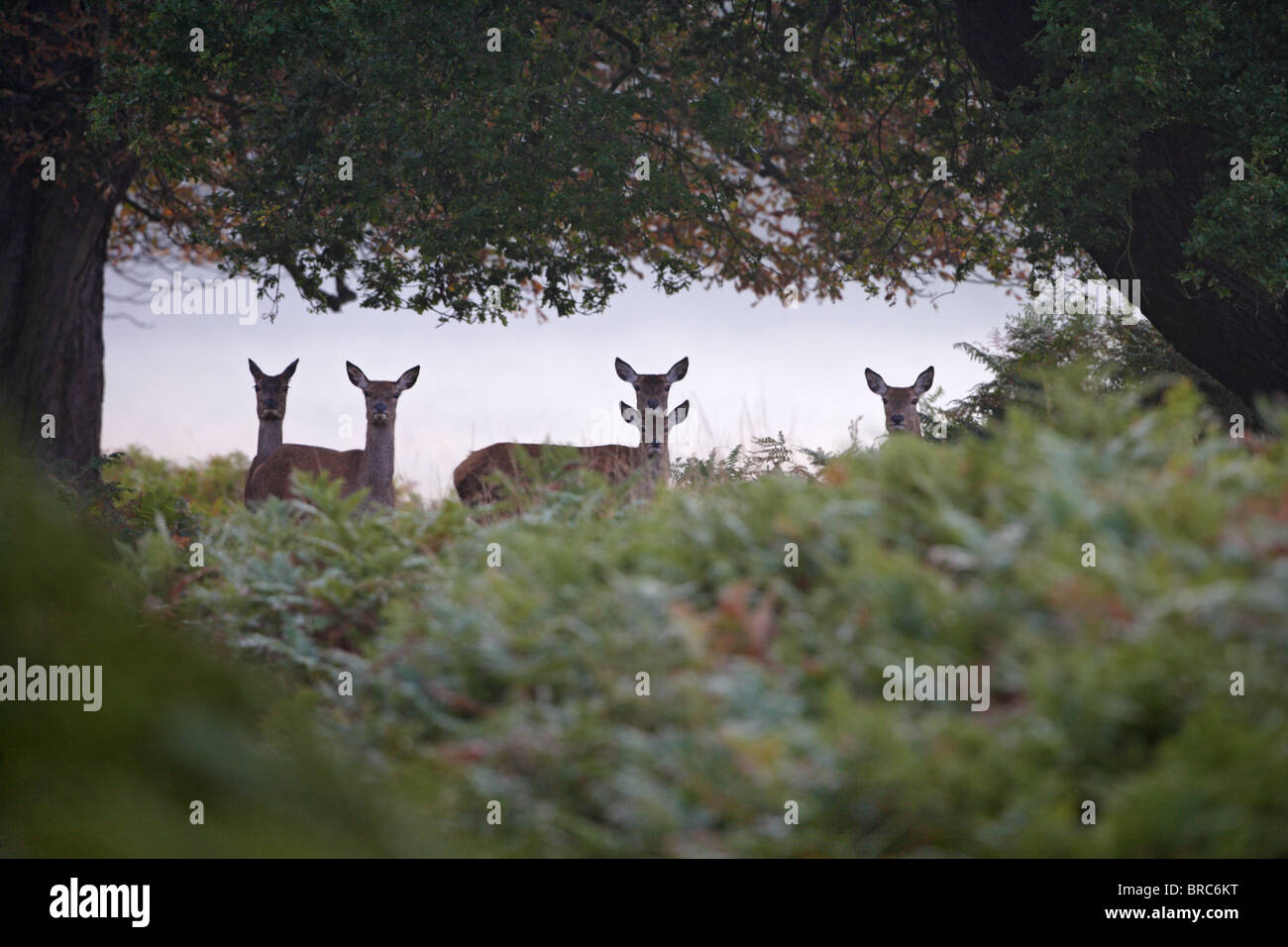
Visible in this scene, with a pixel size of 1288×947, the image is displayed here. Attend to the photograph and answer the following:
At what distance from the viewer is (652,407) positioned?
14.2m

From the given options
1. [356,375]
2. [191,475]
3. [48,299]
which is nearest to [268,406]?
[356,375]

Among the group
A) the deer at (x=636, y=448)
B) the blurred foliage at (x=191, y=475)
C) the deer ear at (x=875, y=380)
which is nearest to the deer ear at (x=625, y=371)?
the deer at (x=636, y=448)

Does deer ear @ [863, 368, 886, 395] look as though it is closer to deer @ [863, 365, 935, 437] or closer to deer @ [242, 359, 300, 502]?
deer @ [863, 365, 935, 437]

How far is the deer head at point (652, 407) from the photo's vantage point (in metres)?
14.0

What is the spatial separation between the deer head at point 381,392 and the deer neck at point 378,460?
0.09 metres

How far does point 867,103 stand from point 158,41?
949cm

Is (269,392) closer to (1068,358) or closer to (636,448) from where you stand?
(636,448)

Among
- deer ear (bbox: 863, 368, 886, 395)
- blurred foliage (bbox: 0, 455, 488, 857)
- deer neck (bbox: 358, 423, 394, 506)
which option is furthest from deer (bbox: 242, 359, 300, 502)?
blurred foliage (bbox: 0, 455, 488, 857)

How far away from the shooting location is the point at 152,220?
19.4 meters

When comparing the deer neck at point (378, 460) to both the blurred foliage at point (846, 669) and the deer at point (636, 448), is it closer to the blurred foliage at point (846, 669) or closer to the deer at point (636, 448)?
the deer at point (636, 448)

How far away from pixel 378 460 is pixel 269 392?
7.55ft

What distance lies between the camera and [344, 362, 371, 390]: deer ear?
14391 millimetres

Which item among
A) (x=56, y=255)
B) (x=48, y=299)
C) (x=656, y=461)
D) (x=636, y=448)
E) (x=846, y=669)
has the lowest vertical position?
(x=846, y=669)
